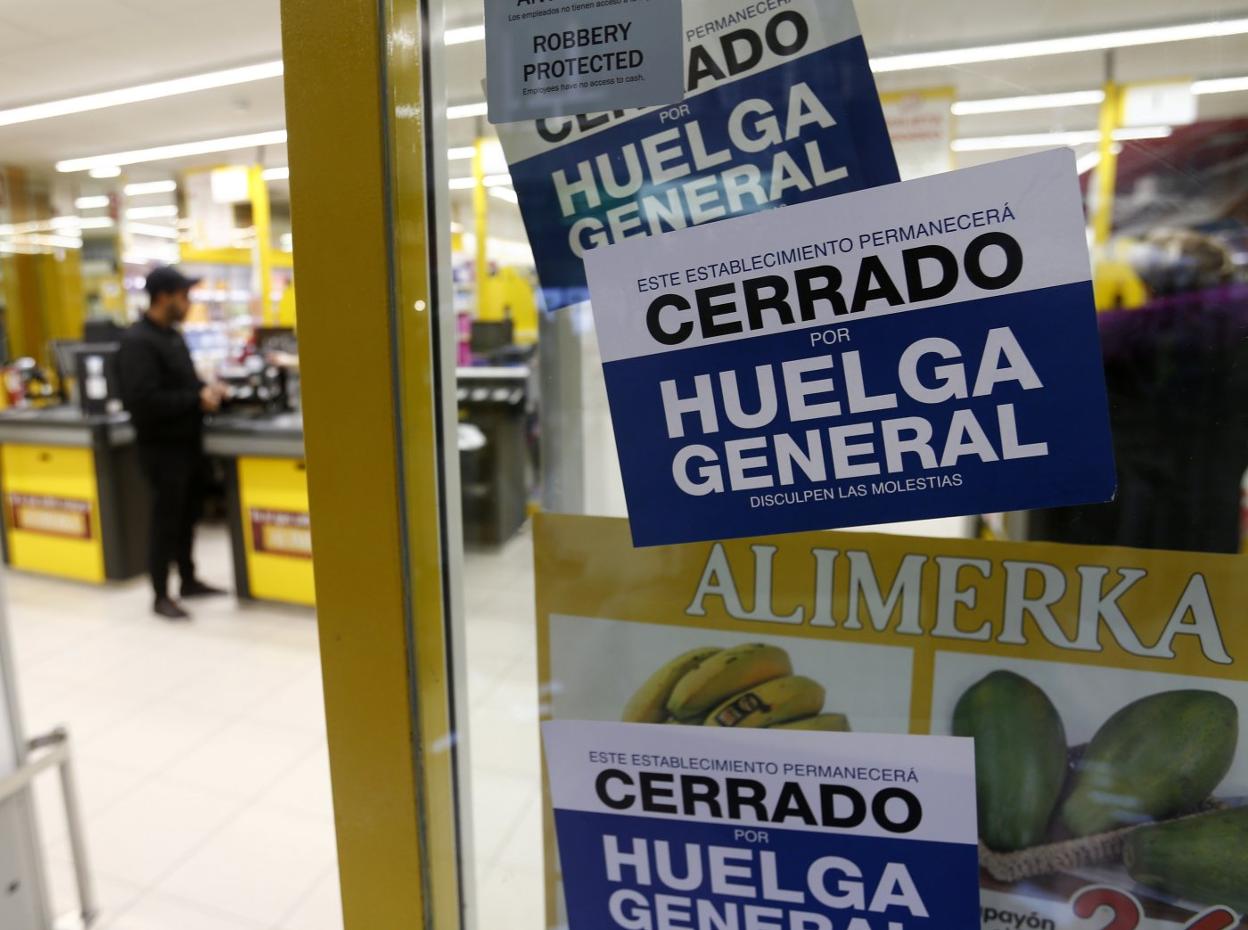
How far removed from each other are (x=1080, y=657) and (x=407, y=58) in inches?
29.2

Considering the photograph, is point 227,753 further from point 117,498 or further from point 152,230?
point 152,230

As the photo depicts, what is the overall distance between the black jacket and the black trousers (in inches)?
2.9

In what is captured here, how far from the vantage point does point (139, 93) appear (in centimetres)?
588

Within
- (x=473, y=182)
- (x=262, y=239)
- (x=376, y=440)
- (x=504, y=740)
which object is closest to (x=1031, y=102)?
(x=473, y=182)

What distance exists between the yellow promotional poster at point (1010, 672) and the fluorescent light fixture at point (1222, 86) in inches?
13.6

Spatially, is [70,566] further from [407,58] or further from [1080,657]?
[1080,657]

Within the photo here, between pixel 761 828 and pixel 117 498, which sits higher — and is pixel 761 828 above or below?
above

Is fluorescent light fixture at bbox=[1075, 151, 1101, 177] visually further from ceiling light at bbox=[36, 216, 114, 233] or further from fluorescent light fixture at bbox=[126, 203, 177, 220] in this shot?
fluorescent light fixture at bbox=[126, 203, 177, 220]

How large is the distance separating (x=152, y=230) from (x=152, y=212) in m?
1.17

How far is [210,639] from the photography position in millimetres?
3738

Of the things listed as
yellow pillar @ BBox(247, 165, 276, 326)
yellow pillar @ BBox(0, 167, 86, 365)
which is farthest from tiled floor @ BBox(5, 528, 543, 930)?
yellow pillar @ BBox(0, 167, 86, 365)

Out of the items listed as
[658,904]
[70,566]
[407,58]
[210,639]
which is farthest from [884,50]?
[70,566]

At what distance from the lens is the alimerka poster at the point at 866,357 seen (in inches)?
21.1

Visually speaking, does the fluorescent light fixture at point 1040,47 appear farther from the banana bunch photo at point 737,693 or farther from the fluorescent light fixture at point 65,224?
the fluorescent light fixture at point 65,224
